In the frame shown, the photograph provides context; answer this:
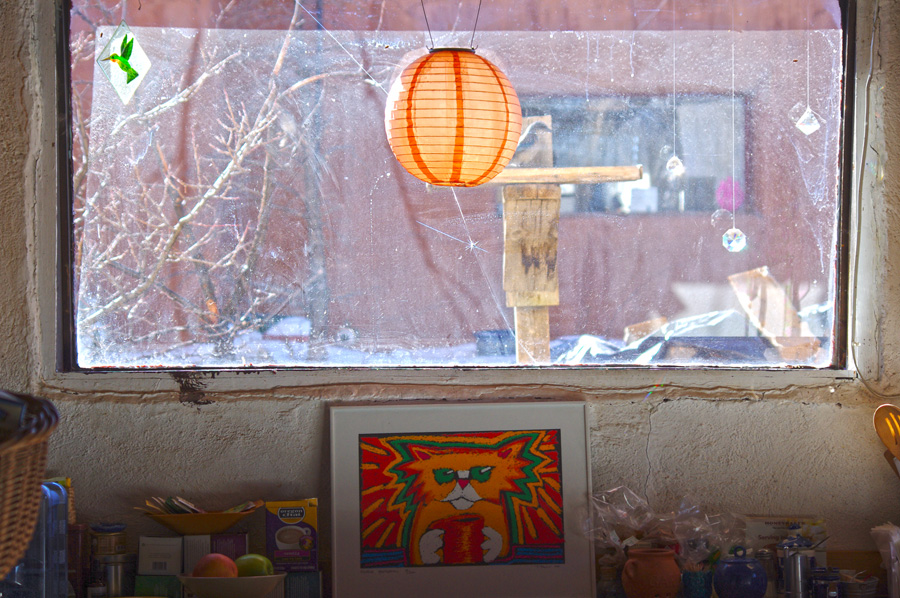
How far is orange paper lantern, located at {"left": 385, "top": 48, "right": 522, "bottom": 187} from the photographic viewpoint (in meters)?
2.23

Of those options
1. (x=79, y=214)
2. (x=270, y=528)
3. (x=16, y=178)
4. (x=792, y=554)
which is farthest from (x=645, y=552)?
(x=16, y=178)

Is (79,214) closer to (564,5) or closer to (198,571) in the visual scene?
(198,571)

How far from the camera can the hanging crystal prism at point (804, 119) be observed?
2.93m

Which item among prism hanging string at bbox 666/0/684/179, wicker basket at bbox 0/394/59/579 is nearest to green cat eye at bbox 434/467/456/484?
prism hanging string at bbox 666/0/684/179

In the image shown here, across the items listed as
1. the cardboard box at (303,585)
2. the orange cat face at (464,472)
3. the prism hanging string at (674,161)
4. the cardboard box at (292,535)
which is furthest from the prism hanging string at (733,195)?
the cardboard box at (303,585)

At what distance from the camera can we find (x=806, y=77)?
115 inches

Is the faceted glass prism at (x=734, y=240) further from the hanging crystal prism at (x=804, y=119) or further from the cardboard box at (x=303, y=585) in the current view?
the cardboard box at (x=303, y=585)

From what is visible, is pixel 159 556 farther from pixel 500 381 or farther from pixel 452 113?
pixel 452 113

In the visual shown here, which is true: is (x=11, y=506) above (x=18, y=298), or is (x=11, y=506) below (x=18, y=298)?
below

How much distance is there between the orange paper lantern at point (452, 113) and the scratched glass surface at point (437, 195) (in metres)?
0.62

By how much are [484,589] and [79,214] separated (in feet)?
6.11

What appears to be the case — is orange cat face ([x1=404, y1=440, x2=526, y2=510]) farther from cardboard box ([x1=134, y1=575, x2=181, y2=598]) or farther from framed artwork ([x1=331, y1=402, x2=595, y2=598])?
cardboard box ([x1=134, y1=575, x2=181, y2=598])

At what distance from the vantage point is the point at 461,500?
110 inches

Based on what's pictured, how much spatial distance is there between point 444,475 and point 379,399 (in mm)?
336
